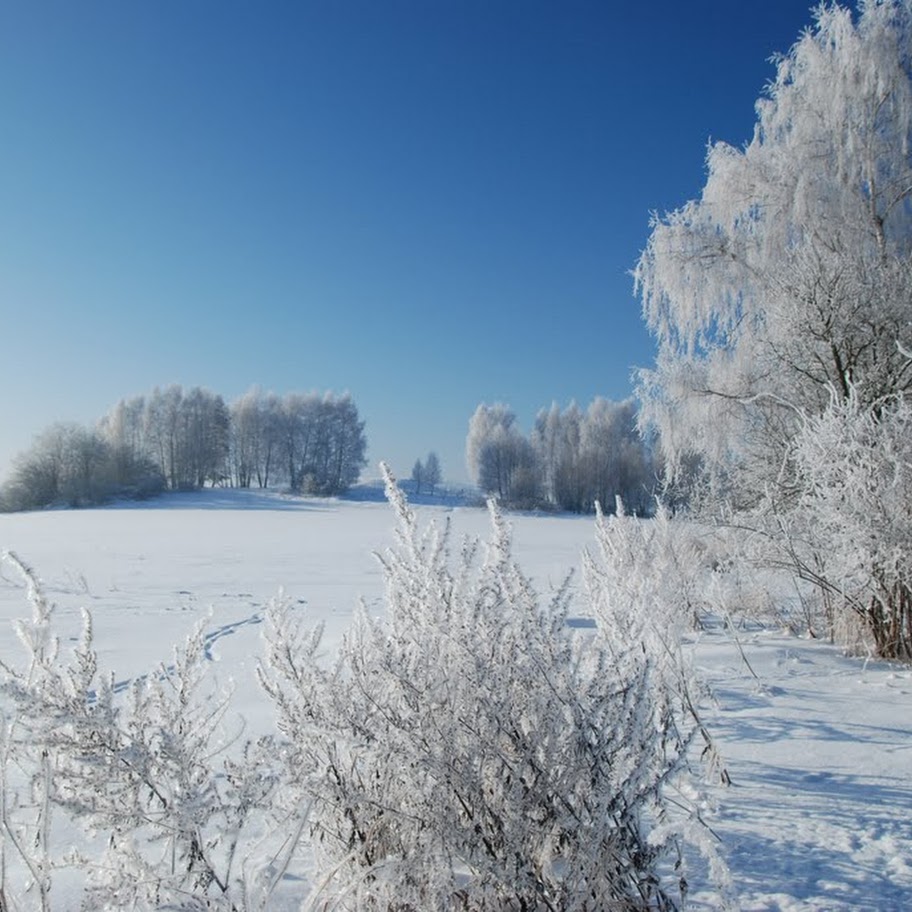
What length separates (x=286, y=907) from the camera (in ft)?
6.63

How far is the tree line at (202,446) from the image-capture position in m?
A: 44.8

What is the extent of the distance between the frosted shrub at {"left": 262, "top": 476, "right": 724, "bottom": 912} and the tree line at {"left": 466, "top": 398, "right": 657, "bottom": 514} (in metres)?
47.2

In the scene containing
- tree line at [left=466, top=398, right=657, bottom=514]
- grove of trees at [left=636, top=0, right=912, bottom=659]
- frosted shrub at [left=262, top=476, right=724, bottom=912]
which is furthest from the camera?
tree line at [left=466, top=398, right=657, bottom=514]

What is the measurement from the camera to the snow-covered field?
2.21m

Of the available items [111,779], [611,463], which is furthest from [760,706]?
[611,463]

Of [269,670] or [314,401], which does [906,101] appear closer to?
[269,670]

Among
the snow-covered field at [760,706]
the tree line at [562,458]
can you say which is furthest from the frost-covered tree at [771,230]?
the tree line at [562,458]

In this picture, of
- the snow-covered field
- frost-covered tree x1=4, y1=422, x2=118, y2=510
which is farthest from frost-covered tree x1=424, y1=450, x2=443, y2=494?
the snow-covered field

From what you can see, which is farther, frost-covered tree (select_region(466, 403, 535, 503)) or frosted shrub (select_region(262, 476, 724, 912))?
frost-covered tree (select_region(466, 403, 535, 503))

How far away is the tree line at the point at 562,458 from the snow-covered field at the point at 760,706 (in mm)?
38608

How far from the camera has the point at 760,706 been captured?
4.21 meters

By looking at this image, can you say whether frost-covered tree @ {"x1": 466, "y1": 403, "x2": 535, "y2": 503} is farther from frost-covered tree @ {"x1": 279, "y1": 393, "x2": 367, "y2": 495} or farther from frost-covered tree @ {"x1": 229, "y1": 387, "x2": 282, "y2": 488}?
frost-covered tree @ {"x1": 229, "y1": 387, "x2": 282, "y2": 488}

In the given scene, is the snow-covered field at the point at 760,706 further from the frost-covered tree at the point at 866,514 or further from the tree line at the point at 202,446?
the tree line at the point at 202,446

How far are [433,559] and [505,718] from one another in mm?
516
